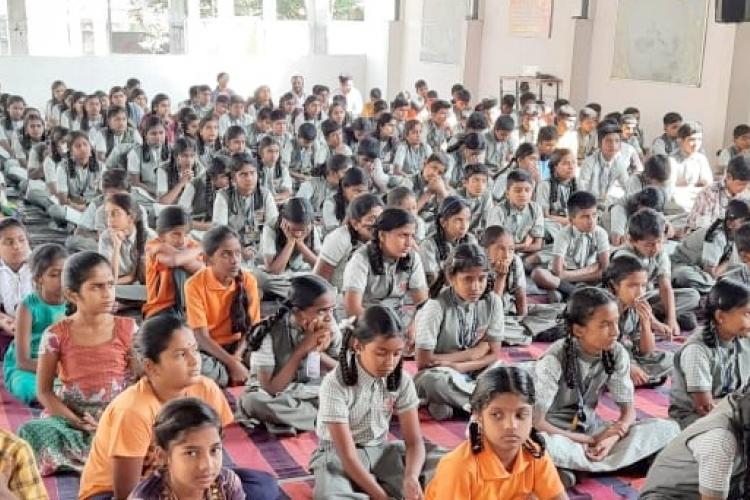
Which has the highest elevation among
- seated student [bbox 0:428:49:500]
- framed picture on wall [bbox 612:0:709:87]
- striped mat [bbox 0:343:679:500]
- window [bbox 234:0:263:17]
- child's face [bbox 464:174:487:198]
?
window [bbox 234:0:263:17]

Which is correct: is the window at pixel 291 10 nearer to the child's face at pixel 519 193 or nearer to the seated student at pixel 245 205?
the seated student at pixel 245 205

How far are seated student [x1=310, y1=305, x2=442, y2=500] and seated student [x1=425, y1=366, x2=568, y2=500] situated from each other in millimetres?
370

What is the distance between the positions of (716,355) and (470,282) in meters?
0.84

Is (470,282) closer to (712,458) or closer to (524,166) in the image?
(712,458)

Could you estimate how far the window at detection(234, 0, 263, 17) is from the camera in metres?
12.9

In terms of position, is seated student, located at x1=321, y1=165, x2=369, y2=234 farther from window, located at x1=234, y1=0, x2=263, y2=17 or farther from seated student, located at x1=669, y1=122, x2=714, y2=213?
window, located at x1=234, y1=0, x2=263, y2=17

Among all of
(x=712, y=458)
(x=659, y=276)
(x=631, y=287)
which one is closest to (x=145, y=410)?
(x=712, y=458)

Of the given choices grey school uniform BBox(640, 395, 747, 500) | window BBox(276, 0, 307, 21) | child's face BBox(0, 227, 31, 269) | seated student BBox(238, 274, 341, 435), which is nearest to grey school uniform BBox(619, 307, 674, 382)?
seated student BBox(238, 274, 341, 435)

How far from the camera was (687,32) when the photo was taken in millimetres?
8633

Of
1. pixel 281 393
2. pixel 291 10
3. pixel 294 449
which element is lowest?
pixel 294 449

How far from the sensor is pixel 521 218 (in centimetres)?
524

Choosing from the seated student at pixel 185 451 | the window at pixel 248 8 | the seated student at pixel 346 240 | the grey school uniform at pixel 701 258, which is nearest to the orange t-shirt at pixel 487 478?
the seated student at pixel 185 451

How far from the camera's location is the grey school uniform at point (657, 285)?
4309 millimetres

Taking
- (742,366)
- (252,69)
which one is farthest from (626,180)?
(252,69)
